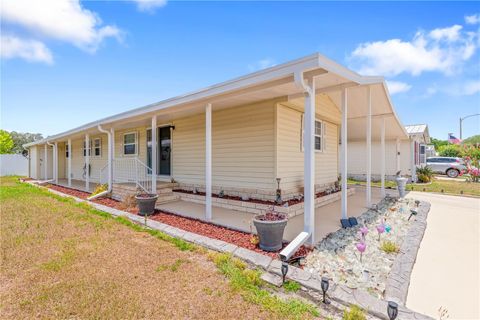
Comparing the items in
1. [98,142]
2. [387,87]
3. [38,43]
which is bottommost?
[98,142]

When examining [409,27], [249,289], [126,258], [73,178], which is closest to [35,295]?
[126,258]

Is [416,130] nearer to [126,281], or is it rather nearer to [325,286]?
[325,286]

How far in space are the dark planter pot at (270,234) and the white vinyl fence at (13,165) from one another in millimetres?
25058

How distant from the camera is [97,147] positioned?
41.4 feet

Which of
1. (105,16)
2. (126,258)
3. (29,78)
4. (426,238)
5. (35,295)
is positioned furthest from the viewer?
(29,78)

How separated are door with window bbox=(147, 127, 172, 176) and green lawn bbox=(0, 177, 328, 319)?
4372 mm

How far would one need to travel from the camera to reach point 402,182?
7.90m

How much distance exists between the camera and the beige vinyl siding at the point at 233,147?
248 inches

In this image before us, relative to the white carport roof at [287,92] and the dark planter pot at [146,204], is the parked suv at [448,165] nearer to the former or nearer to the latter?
the white carport roof at [287,92]

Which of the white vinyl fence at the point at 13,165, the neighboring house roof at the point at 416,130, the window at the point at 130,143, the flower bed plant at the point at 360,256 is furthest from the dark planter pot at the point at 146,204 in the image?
the white vinyl fence at the point at 13,165

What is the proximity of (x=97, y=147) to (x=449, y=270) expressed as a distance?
1420cm

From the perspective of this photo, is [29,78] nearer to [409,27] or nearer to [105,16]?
[105,16]

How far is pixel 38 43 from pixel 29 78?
102 inches

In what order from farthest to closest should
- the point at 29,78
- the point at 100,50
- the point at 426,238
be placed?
the point at 29,78
the point at 100,50
the point at 426,238
